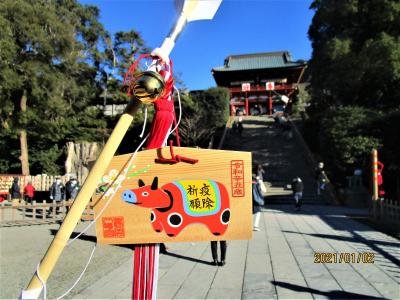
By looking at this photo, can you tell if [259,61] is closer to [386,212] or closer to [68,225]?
[386,212]

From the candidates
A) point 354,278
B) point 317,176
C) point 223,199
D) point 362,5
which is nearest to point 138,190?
point 223,199

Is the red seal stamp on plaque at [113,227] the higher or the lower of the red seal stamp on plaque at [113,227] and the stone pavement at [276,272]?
the higher

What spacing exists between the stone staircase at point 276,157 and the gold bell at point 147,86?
1352 cm

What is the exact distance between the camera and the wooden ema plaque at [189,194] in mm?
1686

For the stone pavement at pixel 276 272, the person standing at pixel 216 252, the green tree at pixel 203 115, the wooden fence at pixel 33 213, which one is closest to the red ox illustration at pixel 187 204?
the stone pavement at pixel 276 272

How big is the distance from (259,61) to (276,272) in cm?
3308

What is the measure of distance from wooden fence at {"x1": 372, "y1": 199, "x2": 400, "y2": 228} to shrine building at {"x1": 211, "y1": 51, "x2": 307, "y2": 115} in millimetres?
22908

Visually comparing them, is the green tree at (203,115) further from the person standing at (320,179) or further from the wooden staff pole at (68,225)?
the wooden staff pole at (68,225)

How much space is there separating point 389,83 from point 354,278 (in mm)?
13831

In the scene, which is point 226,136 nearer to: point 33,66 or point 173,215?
point 33,66

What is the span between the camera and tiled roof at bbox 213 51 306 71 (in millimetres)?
33000

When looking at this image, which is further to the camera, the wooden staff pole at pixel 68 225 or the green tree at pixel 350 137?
the green tree at pixel 350 137

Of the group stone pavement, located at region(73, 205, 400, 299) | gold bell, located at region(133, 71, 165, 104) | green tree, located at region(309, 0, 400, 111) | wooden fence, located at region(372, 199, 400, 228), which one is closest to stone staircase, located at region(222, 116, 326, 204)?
green tree, located at region(309, 0, 400, 111)

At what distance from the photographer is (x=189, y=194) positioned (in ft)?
5.56
